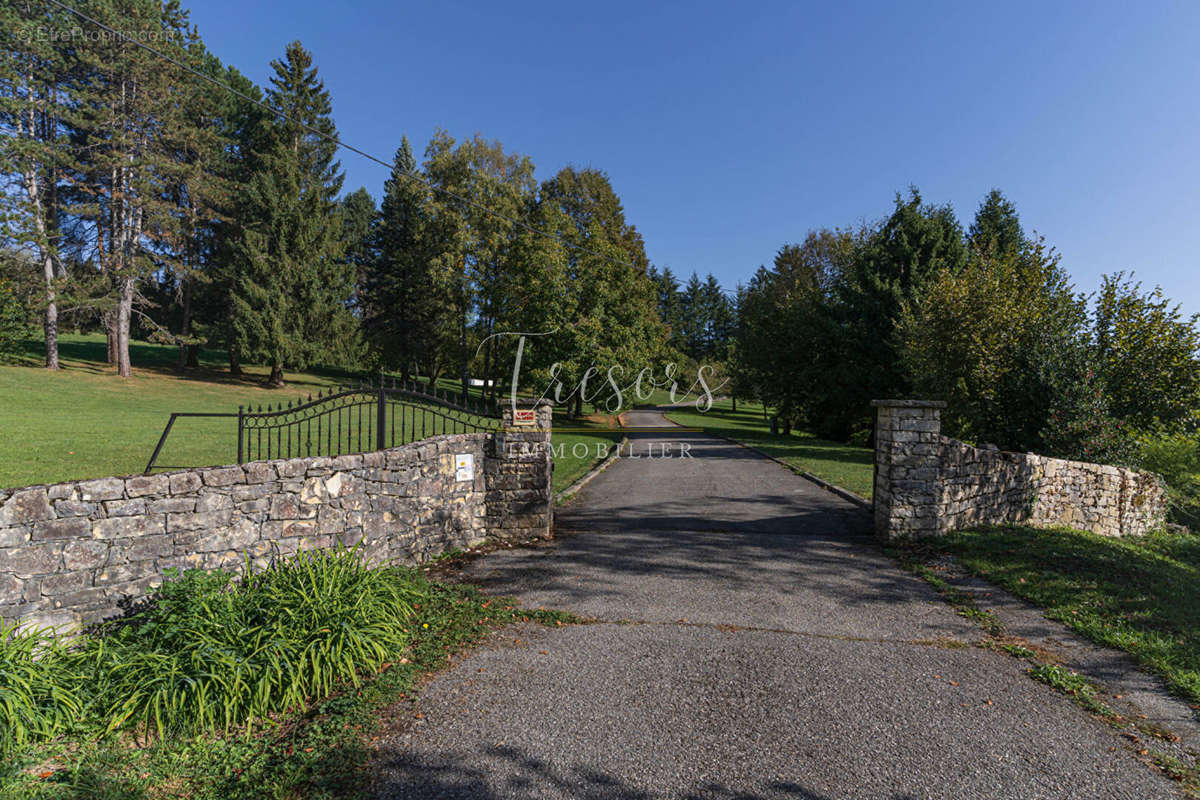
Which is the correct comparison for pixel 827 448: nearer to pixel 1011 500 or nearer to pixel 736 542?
pixel 1011 500

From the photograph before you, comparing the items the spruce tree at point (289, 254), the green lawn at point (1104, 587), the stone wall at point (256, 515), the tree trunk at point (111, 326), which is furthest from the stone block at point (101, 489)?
the tree trunk at point (111, 326)

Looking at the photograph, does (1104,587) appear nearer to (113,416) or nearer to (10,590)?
(10,590)

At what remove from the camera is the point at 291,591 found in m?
4.32

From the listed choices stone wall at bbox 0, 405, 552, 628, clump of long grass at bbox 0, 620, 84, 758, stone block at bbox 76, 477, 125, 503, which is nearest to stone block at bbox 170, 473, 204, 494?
stone wall at bbox 0, 405, 552, 628

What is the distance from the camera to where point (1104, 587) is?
5.62 meters

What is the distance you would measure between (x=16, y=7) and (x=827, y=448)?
125 feet

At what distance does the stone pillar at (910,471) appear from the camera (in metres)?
7.27

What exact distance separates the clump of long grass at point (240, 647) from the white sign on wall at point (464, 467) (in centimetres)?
231

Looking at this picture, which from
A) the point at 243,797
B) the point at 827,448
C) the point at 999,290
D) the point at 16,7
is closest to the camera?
the point at 243,797

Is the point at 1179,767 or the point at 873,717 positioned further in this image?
the point at 873,717

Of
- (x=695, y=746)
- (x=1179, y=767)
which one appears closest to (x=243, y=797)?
(x=695, y=746)

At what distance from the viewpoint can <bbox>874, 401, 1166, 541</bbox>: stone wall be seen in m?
7.28

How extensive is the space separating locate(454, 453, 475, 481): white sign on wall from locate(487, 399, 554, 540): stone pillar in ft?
0.97

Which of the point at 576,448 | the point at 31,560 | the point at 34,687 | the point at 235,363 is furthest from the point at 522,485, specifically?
the point at 235,363
